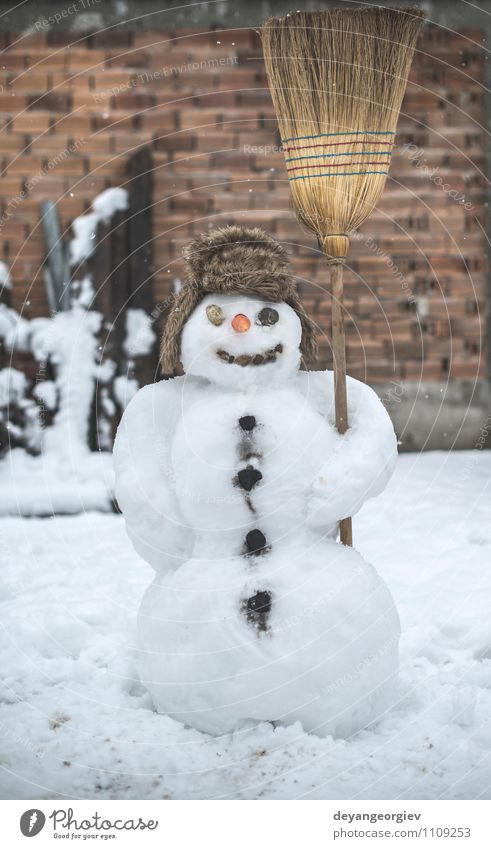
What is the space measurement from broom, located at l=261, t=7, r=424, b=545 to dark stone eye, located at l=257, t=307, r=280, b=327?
162 millimetres

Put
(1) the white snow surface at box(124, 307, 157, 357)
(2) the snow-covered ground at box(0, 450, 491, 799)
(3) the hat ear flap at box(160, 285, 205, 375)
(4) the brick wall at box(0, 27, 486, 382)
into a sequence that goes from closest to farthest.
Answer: (2) the snow-covered ground at box(0, 450, 491, 799), (3) the hat ear flap at box(160, 285, 205, 375), (1) the white snow surface at box(124, 307, 157, 357), (4) the brick wall at box(0, 27, 486, 382)

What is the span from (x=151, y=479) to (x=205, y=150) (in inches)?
116

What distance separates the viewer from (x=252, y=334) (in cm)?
190

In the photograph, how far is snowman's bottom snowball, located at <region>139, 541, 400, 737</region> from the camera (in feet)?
5.92

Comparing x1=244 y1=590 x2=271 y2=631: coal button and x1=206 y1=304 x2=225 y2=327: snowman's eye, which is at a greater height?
x1=206 y1=304 x2=225 y2=327: snowman's eye

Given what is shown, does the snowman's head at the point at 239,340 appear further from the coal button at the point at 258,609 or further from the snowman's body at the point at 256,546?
the coal button at the point at 258,609

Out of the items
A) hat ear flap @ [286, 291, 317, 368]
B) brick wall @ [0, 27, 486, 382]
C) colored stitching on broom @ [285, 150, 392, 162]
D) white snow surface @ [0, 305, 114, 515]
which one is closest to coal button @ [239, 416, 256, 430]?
hat ear flap @ [286, 291, 317, 368]

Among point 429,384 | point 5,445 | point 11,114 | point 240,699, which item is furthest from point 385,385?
point 240,699

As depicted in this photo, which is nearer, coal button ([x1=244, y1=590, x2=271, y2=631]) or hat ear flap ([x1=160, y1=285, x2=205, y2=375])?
coal button ([x1=244, y1=590, x2=271, y2=631])

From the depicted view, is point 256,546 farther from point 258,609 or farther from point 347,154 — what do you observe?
point 347,154

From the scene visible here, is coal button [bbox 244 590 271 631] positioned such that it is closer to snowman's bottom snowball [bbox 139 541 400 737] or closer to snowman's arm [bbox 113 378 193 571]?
snowman's bottom snowball [bbox 139 541 400 737]

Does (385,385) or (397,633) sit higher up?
(385,385)
